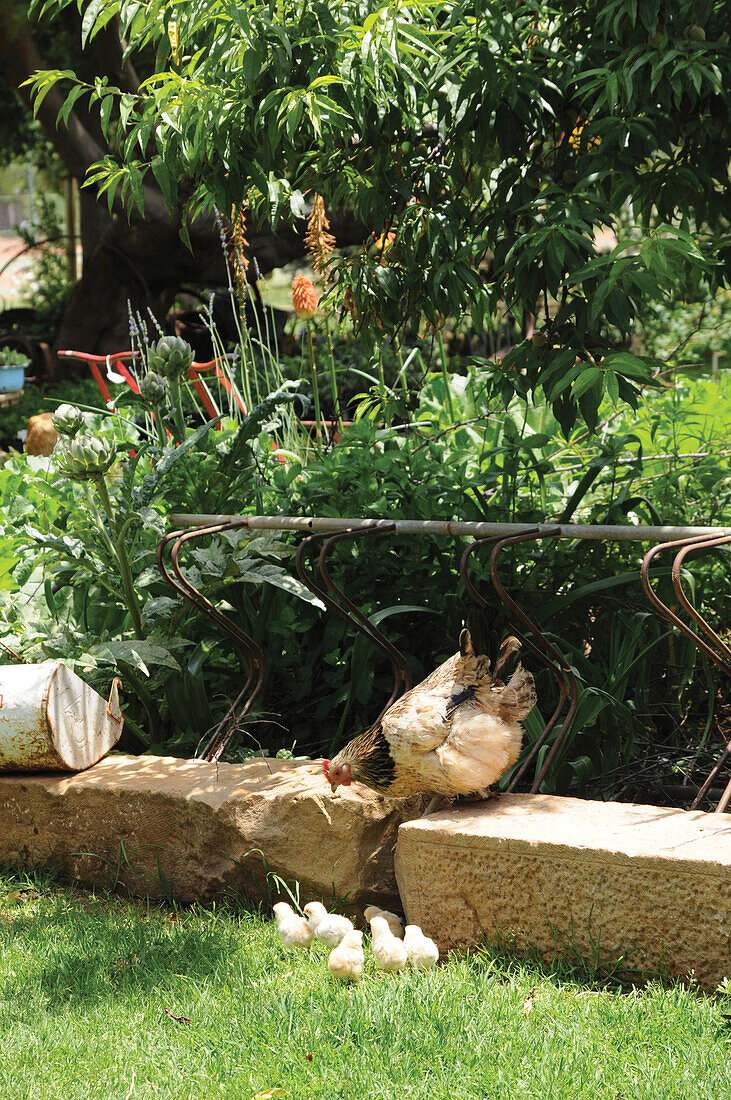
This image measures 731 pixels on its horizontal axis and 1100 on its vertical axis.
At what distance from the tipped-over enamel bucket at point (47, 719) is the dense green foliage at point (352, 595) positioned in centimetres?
14

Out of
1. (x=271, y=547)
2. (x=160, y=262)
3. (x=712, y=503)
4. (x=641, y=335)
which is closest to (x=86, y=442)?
(x=271, y=547)

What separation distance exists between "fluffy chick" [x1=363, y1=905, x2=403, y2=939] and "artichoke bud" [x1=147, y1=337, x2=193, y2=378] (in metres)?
1.88

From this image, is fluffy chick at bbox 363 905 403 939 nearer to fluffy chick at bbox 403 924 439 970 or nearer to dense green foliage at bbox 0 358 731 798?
fluffy chick at bbox 403 924 439 970

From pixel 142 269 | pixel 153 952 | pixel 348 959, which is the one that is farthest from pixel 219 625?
pixel 142 269

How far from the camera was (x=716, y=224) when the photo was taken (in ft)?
9.70

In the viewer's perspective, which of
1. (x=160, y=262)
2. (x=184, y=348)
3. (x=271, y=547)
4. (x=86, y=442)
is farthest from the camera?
(x=160, y=262)

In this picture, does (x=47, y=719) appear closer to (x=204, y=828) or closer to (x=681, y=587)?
(x=204, y=828)

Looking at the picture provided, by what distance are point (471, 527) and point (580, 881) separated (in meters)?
0.93

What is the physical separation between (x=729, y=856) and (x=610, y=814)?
0.36 m

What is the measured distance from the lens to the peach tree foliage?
2.27m

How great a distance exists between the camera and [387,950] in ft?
7.60

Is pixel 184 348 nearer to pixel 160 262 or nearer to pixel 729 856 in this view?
pixel 729 856

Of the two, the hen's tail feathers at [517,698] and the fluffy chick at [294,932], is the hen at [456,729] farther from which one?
the fluffy chick at [294,932]

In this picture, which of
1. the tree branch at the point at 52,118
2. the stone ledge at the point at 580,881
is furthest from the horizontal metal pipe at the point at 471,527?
the tree branch at the point at 52,118
